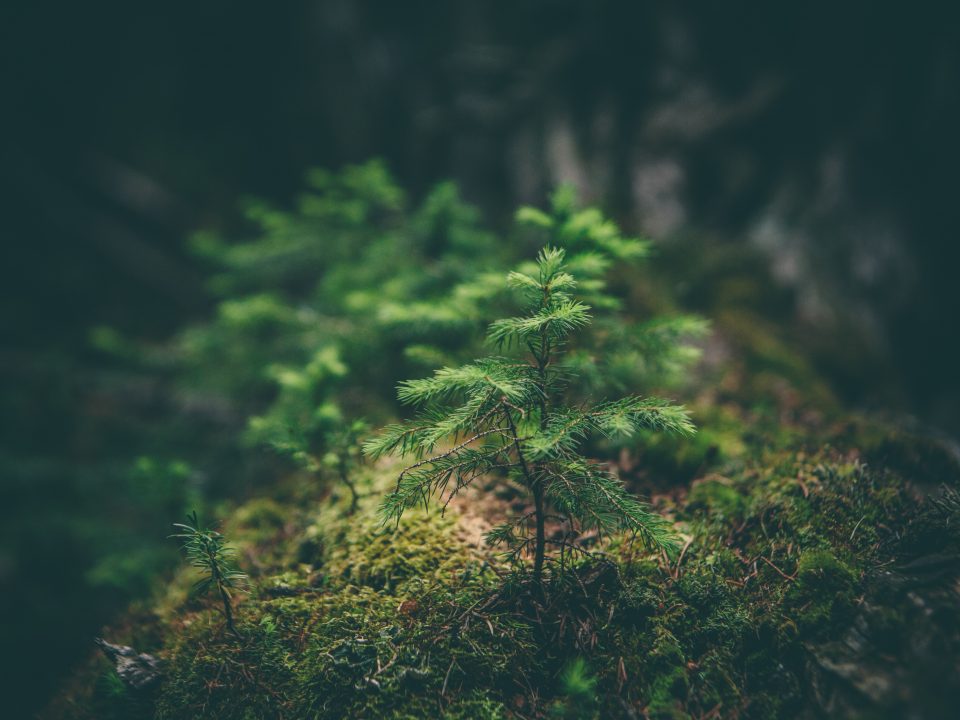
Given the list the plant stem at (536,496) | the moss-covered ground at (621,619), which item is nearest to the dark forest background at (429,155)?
the moss-covered ground at (621,619)

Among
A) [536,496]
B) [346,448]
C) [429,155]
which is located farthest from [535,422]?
[429,155]

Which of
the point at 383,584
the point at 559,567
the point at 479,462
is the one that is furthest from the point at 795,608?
the point at 383,584

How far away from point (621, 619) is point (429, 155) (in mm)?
6743

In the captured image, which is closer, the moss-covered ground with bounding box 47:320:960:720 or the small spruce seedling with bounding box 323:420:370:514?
the moss-covered ground with bounding box 47:320:960:720

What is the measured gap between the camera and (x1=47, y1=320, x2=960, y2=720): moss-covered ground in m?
2.03

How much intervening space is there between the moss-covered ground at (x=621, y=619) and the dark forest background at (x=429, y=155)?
88.9 inches

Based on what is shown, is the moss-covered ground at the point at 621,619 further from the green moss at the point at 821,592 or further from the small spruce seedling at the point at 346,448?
the small spruce seedling at the point at 346,448

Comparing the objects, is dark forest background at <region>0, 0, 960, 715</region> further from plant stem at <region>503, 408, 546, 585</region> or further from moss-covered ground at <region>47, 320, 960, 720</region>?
plant stem at <region>503, 408, 546, 585</region>

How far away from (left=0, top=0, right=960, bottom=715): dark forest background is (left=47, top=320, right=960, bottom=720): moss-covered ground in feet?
7.41

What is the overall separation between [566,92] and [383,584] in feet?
21.8

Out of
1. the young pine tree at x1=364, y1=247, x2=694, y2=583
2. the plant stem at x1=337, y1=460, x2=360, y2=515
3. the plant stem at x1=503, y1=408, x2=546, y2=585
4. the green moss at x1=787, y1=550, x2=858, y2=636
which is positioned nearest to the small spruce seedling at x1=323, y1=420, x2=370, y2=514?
the plant stem at x1=337, y1=460, x2=360, y2=515

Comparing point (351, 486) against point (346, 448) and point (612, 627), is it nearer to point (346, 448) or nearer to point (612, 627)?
point (346, 448)

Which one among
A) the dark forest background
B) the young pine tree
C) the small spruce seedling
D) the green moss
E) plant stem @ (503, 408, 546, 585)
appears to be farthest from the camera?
the dark forest background

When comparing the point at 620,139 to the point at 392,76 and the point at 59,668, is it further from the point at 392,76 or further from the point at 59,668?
the point at 59,668
